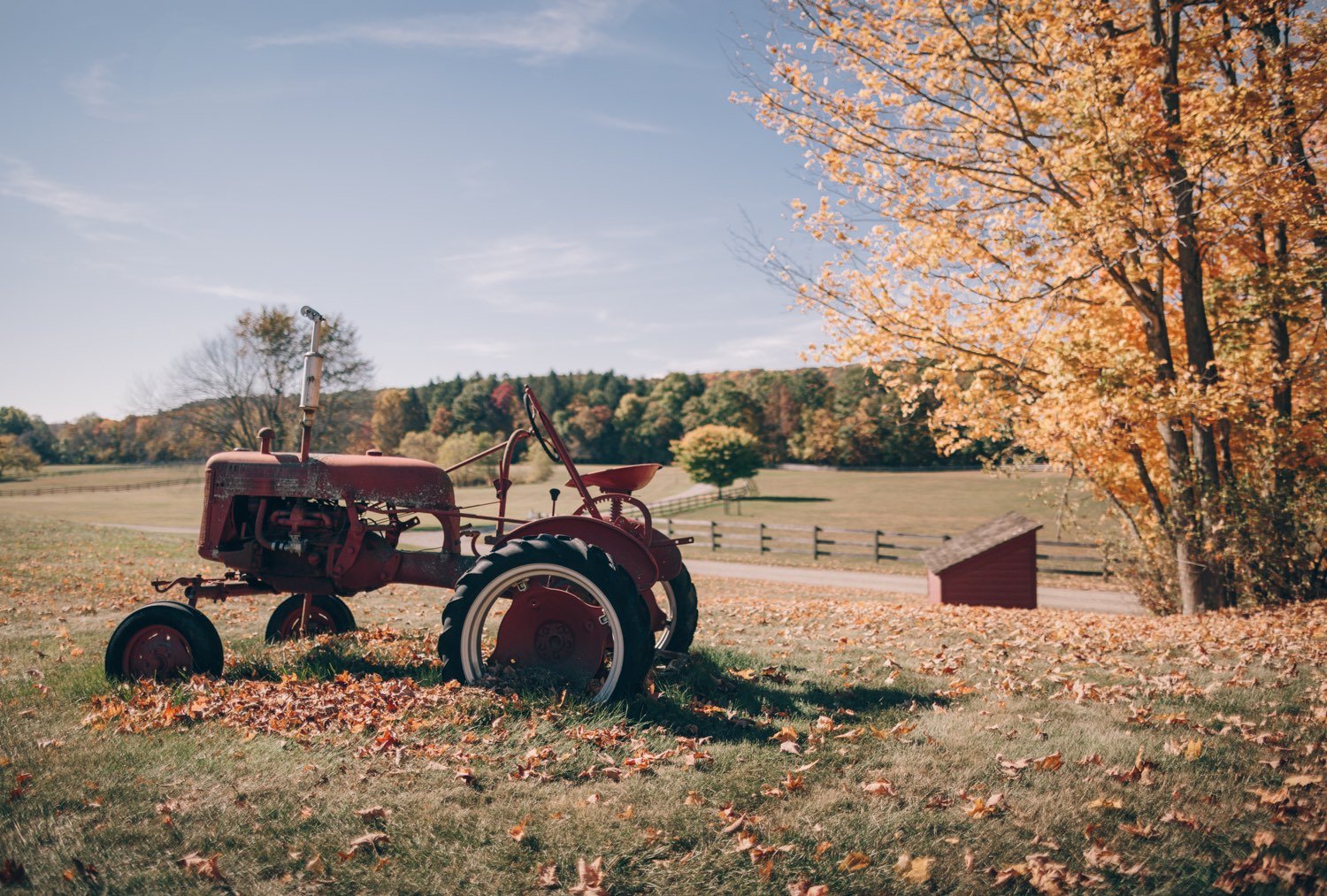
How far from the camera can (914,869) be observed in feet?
10.8

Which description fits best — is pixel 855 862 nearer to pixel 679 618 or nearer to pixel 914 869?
pixel 914 869

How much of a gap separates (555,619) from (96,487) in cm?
7502

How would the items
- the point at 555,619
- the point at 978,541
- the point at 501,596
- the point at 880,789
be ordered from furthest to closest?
the point at 978,541 → the point at 555,619 → the point at 501,596 → the point at 880,789

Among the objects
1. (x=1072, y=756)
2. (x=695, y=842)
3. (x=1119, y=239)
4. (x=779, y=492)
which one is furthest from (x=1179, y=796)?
(x=779, y=492)

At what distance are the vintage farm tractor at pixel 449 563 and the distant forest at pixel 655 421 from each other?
6072 centimetres

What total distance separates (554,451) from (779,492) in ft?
201

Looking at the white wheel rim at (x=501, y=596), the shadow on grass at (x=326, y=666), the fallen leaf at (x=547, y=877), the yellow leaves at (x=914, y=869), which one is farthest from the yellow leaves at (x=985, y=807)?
the shadow on grass at (x=326, y=666)

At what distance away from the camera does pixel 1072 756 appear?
4469mm

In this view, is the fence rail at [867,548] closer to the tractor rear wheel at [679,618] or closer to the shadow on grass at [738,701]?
the tractor rear wheel at [679,618]

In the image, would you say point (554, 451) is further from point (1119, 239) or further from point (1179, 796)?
point (1119, 239)

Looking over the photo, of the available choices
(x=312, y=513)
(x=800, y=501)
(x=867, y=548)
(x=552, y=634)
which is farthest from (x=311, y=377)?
(x=800, y=501)

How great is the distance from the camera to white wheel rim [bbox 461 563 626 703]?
16.1ft

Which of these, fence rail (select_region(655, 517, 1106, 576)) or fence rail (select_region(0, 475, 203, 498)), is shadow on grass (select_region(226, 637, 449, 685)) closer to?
fence rail (select_region(655, 517, 1106, 576))

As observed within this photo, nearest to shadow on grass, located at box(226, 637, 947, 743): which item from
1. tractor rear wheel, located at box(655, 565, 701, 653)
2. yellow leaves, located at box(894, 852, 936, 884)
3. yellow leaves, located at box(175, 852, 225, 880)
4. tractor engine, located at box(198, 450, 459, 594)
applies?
tractor rear wheel, located at box(655, 565, 701, 653)
